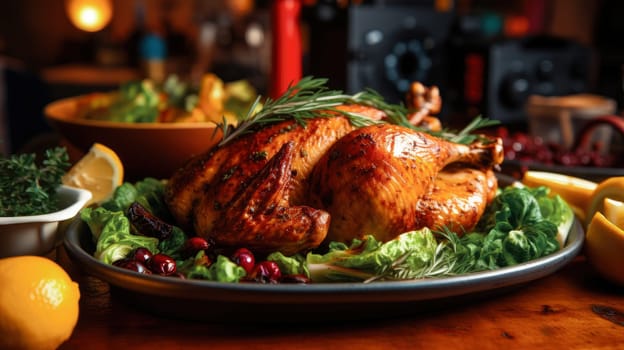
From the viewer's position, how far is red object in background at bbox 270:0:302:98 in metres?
2.28

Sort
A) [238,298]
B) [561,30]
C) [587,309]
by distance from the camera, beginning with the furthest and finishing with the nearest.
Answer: [561,30] → [587,309] → [238,298]

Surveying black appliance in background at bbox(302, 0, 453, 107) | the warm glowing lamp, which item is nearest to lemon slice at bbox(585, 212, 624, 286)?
black appliance in background at bbox(302, 0, 453, 107)

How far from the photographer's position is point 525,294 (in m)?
0.99

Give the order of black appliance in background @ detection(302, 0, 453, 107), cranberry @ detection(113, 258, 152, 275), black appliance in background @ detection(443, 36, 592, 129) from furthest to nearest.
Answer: black appliance in background @ detection(443, 36, 592, 129) < black appliance in background @ detection(302, 0, 453, 107) < cranberry @ detection(113, 258, 152, 275)

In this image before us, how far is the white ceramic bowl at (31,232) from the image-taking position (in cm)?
94

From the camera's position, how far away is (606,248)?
101cm

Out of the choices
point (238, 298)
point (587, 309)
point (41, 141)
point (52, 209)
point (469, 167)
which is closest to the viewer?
point (238, 298)

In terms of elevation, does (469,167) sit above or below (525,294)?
above

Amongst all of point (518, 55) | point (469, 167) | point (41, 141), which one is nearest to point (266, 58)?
point (518, 55)

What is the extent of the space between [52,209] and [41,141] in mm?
1161

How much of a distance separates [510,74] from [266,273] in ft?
7.02

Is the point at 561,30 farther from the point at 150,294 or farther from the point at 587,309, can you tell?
the point at 150,294

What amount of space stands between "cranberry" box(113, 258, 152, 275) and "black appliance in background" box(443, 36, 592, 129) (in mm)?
2066

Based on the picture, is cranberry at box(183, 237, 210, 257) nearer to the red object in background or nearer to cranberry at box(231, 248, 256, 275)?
cranberry at box(231, 248, 256, 275)
